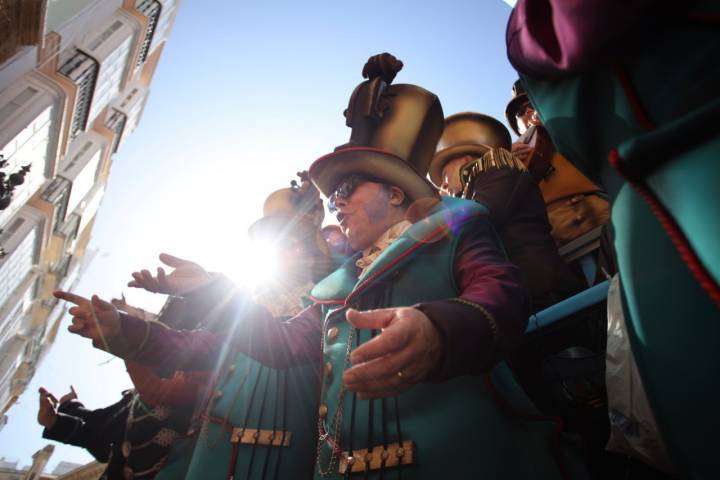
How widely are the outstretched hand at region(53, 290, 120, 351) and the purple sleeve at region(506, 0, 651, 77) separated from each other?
7.64 ft

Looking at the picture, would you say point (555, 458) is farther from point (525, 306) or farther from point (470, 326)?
point (470, 326)

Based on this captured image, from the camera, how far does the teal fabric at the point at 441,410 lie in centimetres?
134

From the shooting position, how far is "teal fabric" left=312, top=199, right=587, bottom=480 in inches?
52.7

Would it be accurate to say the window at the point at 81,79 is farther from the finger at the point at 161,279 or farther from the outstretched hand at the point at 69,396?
the finger at the point at 161,279

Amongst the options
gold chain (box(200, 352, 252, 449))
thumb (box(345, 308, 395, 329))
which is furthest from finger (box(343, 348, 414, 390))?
gold chain (box(200, 352, 252, 449))

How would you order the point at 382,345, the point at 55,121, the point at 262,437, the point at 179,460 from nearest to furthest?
the point at 382,345
the point at 262,437
the point at 179,460
the point at 55,121

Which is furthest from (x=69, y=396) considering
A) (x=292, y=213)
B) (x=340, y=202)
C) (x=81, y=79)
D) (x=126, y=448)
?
(x=81, y=79)

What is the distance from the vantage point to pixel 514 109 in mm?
4160

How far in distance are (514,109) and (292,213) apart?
2.97 meters

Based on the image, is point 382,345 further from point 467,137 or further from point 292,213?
point 292,213

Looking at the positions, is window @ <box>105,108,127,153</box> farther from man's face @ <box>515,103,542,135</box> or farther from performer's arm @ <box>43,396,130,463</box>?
man's face @ <box>515,103,542,135</box>

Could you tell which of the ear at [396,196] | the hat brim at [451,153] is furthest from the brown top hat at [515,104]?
the ear at [396,196]

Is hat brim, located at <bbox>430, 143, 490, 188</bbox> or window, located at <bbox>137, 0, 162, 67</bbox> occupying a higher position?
window, located at <bbox>137, 0, 162, 67</bbox>

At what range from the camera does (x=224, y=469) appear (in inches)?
90.7
